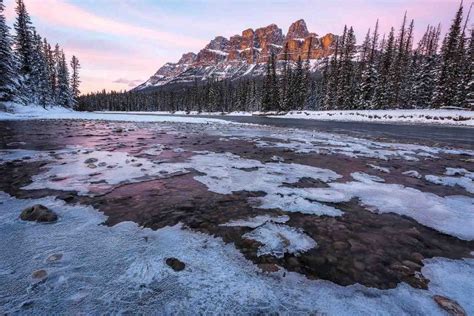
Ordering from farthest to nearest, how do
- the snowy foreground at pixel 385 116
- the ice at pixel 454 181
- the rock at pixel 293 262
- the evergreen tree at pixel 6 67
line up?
1. the evergreen tree at pixel 6 67
2. the snowy foreground at pixel 385 116
3. the ice at pixel 454 181
4. the rock at pixel 293 262

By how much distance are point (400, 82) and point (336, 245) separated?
172 feet

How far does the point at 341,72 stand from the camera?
5119 cm

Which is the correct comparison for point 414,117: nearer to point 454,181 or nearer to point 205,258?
point 454,181

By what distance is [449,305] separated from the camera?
6.42 feet

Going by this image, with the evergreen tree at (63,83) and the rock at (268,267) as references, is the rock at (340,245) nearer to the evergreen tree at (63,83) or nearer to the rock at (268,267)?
the rock at (268,267)

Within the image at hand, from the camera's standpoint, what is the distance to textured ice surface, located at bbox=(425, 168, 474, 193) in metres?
5.41

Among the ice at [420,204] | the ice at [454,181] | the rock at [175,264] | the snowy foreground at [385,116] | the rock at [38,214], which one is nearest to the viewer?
the rock at [175,264]

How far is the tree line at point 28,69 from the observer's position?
31.6 metres

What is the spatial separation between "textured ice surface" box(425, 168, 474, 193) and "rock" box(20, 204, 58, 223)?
22.2 feet

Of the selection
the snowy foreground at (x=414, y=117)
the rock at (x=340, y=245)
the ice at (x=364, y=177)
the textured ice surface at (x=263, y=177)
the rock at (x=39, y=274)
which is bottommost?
the rock at (x=340, y=245)

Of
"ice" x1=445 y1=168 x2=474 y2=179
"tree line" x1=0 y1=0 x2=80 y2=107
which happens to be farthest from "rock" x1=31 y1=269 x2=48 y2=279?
"tree line" x1=0 y1=0 x2=80 y2=107

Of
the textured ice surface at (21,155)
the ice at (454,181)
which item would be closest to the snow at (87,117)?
the textured ice surface at (21,155)

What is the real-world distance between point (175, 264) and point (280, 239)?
1.16 metres

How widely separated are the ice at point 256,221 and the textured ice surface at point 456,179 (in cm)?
413
